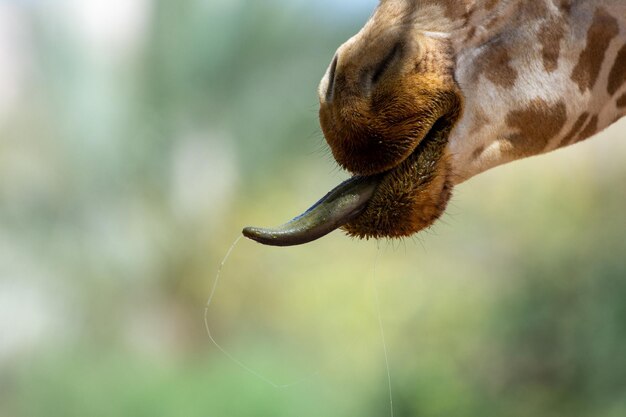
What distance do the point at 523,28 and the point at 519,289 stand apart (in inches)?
174

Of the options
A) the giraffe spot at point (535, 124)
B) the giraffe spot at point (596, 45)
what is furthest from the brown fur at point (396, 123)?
the giraffe spot at point (596, 45)

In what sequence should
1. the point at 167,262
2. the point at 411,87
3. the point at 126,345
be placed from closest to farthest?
the point at 411,87, the point at 126,345, the point at 167,262

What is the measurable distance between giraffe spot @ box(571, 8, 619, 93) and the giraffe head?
0.22 m

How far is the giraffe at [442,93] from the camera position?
1.49 m

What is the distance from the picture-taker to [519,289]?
A: 228 inches

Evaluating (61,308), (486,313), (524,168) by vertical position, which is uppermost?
(61,308)

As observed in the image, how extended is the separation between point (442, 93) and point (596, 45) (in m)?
0.29

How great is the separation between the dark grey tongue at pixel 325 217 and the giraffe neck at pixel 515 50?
16 centimetres

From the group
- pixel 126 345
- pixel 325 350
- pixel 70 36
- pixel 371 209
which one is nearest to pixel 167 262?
pixel 126 345

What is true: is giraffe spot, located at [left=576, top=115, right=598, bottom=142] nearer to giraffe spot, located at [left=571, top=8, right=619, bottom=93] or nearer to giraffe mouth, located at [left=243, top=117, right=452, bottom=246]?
giraffe spot, located at [left=571, top=8, right=619, bottom=93]

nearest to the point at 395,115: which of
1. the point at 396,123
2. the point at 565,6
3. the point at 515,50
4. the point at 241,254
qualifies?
the point at 396,123

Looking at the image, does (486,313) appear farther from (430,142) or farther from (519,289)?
(430,142)

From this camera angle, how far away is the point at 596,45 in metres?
1.57

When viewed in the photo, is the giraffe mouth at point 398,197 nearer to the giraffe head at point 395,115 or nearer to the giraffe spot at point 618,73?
the giraffe head at point 395,115
